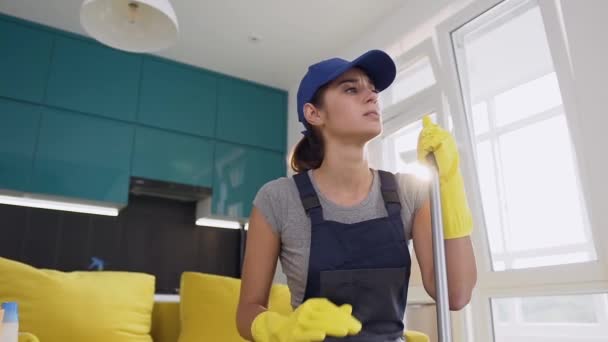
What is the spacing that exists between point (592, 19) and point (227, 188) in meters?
2.80

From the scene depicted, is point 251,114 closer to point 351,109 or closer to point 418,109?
point 418,109

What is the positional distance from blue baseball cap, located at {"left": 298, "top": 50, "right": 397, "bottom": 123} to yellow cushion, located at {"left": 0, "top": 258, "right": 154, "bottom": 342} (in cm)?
131

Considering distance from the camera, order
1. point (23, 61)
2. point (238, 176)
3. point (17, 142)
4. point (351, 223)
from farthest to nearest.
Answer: point (238, 176) → point (23, 61) → point (17, 142) → point (351, 223)

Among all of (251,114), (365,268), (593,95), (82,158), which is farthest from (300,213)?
(251,114)

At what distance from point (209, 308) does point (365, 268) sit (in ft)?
4.21

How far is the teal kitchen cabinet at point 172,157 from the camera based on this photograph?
3664 mm

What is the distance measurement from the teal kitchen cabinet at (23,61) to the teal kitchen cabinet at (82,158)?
0.19 m

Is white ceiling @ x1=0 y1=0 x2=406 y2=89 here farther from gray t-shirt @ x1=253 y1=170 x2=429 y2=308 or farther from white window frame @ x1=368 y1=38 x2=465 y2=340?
gray t-shirt @ x1=253 y1=170 x2=429 y2=308

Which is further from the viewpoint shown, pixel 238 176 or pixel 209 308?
pixel 238 176

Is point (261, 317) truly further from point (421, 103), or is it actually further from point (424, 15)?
point (424, 15)

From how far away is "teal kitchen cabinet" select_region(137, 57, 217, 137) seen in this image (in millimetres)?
3779

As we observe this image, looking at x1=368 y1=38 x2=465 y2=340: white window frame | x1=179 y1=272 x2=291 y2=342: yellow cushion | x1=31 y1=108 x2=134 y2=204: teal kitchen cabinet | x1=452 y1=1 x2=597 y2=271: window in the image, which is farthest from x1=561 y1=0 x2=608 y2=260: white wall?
x1=31 y1=108 x2=134 y2=204: teal kitchen cabinet

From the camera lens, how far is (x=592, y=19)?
203cm

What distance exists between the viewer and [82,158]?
341cm
